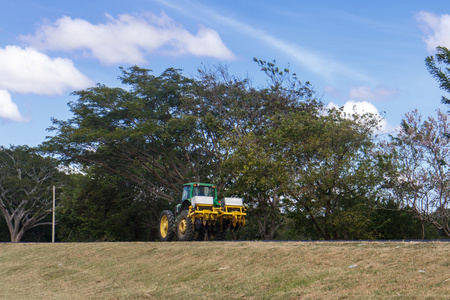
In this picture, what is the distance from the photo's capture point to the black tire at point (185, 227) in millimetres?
21641

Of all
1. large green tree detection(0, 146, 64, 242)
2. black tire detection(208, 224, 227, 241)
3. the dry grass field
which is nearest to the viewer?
the dry grass field

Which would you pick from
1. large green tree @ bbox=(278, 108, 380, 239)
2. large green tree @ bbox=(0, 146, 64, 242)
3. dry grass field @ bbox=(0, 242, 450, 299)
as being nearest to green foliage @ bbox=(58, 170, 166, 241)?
large green tree @ bbox=(0, 146, 64, 242)

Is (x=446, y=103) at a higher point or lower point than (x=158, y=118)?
lower

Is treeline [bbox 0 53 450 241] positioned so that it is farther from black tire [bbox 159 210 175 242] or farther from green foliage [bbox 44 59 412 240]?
black tire [bbox 159 210 175 242]

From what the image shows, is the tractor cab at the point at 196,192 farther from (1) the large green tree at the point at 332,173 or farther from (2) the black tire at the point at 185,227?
(1) the large green tree at the point at 332,173

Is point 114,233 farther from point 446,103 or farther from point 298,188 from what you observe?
point 446,103

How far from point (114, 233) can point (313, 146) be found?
26942 millimetres

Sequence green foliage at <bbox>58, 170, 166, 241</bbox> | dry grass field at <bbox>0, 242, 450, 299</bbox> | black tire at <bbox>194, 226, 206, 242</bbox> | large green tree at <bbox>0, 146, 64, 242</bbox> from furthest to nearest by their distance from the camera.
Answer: large green tree at <bbox>0, 146, 64, 242</bbox>
green foliage at <bbox>58, 170, 166, 241</bbox>
black tire at <bbox>194, 226, 206, 242</bbox>
dry grass field at <bbox>0, 242, 450, 299</bbox>

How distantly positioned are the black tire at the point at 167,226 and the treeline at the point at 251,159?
7369 millimetres

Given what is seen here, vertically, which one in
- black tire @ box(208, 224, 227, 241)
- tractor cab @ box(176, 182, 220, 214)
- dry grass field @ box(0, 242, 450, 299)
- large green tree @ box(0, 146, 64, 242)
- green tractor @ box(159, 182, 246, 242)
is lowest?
dry grass field @ box(0, 242, 450, 299)

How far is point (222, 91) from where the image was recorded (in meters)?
39.5

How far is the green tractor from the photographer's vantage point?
2172 centimetres

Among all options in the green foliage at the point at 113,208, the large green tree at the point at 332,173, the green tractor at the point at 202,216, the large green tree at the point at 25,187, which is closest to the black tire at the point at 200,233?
the green tractor at the point at 202,216

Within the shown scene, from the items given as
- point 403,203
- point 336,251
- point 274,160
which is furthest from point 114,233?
point 336,251
